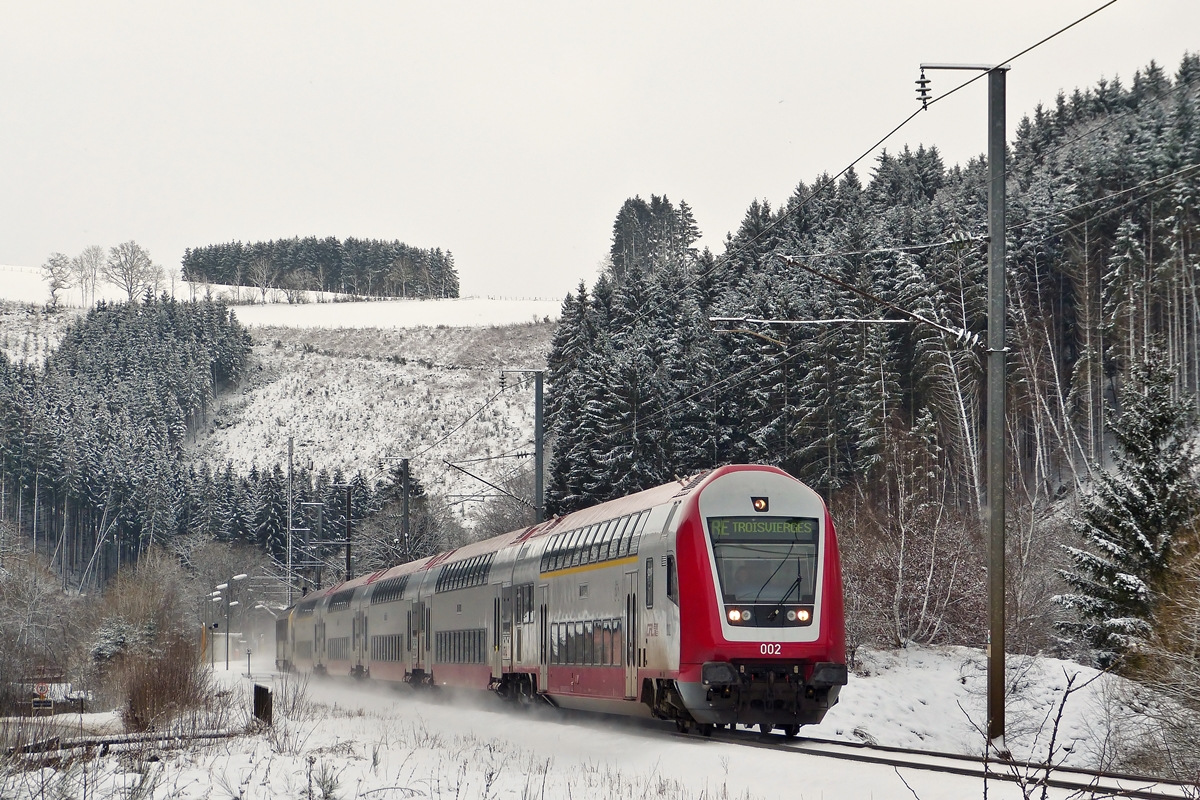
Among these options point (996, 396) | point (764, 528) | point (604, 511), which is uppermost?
point (996, 396)

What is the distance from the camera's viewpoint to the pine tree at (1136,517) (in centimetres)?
2848

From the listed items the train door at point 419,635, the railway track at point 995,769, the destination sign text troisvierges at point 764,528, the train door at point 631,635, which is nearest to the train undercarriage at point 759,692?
the railway track at point 995,769

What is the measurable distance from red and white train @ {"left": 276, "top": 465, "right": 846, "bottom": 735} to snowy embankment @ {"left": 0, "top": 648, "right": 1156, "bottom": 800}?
657mm

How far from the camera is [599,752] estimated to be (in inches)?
701

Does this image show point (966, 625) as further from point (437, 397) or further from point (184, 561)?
point (437, 397)

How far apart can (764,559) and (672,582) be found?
127cm

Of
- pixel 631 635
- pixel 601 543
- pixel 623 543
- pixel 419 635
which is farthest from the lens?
pixel 419 635

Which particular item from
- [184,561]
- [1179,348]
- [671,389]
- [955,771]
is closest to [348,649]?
[671,389]

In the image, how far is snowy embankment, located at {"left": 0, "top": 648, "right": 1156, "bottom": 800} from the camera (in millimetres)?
13125

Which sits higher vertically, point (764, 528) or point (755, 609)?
point (764, 528)

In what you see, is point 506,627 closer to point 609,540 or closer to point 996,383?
point 609,540

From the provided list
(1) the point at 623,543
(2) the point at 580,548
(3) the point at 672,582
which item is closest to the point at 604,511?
(2) the point at 580,548

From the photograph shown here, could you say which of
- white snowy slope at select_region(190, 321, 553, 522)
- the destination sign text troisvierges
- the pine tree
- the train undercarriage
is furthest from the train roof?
white snowy slope at select_region(190, 321, 553, 522)

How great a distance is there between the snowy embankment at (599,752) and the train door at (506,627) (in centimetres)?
111
